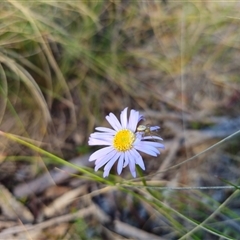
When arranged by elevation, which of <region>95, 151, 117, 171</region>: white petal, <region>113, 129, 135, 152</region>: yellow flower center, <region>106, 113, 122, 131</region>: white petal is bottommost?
<region>95, 151, 117, 171</region>: white petal

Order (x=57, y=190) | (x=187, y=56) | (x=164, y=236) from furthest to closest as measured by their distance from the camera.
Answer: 1. (x=187, y=56)
2. (x=57, y=190)
3. (x=164, y=236)

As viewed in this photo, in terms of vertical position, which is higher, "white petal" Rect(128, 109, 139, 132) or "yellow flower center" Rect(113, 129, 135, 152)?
"white petal" Rect(128, 109, 139, 132)

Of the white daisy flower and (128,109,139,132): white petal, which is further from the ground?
(128,109,139,132): white petal

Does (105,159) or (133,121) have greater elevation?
(133,121)

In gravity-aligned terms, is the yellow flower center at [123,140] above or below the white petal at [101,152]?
above

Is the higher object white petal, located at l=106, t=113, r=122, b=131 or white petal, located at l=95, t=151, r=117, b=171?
white petal, located at l=106, t=113, r=122, b=131

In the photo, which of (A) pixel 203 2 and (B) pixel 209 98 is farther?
(A) pixel 203 2

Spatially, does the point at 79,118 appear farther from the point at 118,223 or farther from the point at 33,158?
the point at 118,223

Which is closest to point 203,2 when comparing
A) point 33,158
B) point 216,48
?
point 216,48
